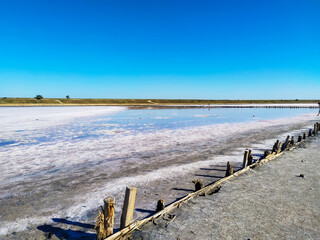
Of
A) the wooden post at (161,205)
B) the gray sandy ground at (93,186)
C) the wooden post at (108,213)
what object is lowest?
the gray sandy ground at (93,186)

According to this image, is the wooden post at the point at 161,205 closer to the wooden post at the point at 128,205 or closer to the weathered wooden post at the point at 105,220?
the wooden post at the point at 128,205

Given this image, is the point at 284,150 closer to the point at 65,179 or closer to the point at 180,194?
the point at 180,194

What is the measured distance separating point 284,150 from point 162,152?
6392mm

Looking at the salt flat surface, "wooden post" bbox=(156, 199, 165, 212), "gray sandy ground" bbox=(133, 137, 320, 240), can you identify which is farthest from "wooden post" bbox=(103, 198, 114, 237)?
"wooden post" bbox=(156, 199, 165, 212)

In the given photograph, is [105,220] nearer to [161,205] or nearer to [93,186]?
[161,205]

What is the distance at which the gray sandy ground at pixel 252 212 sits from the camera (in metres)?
4.43

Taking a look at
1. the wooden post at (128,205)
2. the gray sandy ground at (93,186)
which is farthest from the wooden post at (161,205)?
the wooden post at (128,205)

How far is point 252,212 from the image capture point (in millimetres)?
5258

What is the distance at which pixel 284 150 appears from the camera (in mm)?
11219

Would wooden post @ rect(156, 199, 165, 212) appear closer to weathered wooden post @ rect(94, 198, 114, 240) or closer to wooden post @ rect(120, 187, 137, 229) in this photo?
wooden post @ rect(120, 187, 137, 229)

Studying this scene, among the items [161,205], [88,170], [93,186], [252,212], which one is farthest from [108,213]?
[88,170]

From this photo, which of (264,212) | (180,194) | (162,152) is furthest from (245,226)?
(162,152)

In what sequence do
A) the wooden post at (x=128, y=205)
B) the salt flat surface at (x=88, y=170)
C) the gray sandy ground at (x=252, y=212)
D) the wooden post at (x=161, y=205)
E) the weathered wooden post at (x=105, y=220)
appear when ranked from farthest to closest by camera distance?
the salt flat surface at (x=88, y=170) < the wooden post at (x=161, y=205) < the gray sandy ground at (x=252, y=212) < the wooden post at (x=128, y=205) < the weathered wooden post at (x=105, y=220)

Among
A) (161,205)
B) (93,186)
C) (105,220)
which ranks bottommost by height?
(93,186)
